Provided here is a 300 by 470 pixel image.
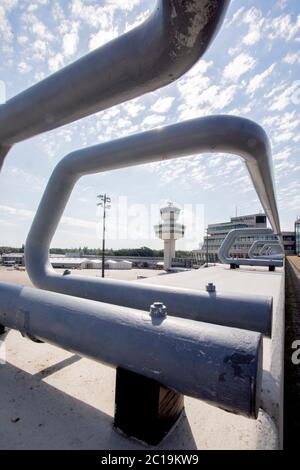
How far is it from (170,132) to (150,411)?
1.75 meters

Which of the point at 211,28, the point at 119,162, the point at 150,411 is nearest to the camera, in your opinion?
the point at 211,28

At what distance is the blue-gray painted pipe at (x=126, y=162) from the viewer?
5.30 ft

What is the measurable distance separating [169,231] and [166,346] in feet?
135

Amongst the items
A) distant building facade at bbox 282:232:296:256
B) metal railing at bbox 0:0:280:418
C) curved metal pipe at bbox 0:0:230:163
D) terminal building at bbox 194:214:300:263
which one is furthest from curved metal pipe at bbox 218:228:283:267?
distant building facade at bbox 282:232:296:256

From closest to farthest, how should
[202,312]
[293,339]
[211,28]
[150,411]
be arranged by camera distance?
[211,28] < [150,411] < [202,312] < [293,339]

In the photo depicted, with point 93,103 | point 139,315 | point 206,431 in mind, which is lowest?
point 206,431

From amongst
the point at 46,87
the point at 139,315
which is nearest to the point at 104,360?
the point at 139,315

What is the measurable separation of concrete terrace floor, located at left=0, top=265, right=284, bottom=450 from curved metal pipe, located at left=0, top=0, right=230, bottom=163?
1.70 metres

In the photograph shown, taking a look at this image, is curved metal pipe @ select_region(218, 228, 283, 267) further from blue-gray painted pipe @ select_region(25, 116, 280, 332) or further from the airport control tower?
the airport control tower

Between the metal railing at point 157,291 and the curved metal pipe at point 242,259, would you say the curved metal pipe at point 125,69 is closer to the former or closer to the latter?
the metal railing at point 157,291

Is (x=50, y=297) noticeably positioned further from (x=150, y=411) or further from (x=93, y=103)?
(x=93, y=103)

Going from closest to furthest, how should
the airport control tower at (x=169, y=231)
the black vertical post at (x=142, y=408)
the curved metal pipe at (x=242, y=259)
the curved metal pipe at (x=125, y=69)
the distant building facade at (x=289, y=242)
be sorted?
1. the curved metal pipe at (x=125, y=69)
2. the black vertical post at (x=142, y=408)
3. the curved metal pipe at (x=242, y=259)
4. the airport control tower at (x=169, y=231)
5. the distant building facade at (x=289, y=242)

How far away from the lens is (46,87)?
1289 mm

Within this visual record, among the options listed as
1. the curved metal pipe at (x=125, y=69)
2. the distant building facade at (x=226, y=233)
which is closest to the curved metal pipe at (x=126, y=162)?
the curved metal pipe at (x=125, y=69)
